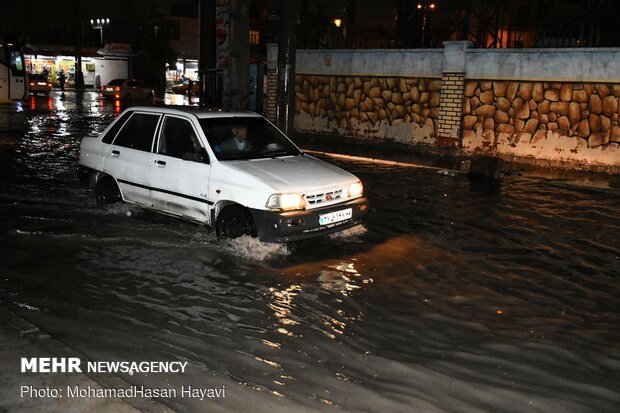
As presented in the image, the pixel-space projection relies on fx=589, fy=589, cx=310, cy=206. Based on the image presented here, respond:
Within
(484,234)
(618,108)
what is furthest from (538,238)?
(618,108)

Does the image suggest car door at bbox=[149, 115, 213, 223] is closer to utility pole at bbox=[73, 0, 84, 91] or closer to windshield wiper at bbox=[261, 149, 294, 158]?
windshield wiper at bbox=[261, 149, 294, 158]

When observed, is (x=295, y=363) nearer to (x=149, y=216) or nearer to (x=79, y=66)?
(x=149, y=216)

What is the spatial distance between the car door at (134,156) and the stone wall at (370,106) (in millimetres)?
10141

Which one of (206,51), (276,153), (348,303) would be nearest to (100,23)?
(206,51)

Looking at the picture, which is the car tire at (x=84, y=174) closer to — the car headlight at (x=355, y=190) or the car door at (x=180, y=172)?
the car door at (x=180, y=172)

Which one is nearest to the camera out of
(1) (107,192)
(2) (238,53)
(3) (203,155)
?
(3) (203,155)

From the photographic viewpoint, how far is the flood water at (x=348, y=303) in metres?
3.93

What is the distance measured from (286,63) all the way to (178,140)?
8.10 m

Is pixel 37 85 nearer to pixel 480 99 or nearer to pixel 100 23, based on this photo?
pixel 100 23

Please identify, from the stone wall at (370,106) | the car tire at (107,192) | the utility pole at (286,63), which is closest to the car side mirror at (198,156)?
the car tire at (107,192)

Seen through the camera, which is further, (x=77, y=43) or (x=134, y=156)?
(x=77, y=43)

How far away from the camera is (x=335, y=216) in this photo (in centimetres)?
682

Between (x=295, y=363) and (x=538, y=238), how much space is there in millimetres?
4809

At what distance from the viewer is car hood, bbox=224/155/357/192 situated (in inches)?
257
